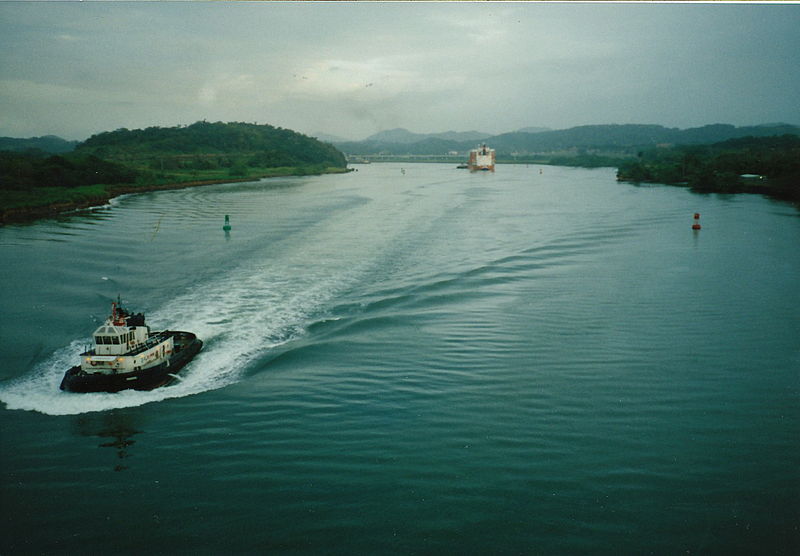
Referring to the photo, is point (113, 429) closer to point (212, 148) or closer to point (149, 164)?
point (149, 164)

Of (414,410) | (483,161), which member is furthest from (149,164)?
(414,410)

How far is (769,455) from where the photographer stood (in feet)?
25.6

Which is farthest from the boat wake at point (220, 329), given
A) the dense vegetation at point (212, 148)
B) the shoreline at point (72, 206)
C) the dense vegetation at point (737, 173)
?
the dense vegetation at point (212, 148)

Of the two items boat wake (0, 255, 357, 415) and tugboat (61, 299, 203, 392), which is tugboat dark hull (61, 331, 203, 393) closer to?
tugboat (61, 299, 203, 392)

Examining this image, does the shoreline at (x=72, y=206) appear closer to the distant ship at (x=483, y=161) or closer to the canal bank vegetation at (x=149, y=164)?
the canal bank vegetation at (x=149, y=164)

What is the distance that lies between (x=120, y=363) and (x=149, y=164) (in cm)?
5779

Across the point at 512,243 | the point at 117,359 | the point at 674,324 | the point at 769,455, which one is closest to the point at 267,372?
the point at 117,359

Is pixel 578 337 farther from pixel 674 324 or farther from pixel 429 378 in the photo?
pixel 429 378

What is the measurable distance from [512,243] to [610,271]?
5.34 metres

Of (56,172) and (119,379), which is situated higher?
(56,172)

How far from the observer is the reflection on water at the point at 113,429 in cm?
819

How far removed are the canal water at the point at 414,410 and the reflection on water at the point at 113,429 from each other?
0.04 meters

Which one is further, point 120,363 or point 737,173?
point 737,173

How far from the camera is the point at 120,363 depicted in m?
9.77
